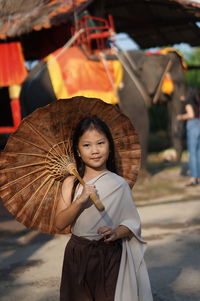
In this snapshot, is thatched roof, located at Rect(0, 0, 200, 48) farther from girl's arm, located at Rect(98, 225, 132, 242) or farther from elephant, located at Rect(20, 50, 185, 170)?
girl's arm, located at Rect(98, 225, 132, 242)

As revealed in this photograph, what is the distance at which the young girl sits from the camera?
9.37 ft

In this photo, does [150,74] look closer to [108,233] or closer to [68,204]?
[68,204]

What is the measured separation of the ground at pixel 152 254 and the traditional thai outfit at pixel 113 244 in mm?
948

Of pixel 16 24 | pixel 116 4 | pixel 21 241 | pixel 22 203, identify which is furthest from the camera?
pixel 116 4

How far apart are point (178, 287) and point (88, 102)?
1683 millimetres

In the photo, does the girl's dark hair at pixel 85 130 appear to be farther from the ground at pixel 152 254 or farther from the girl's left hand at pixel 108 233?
the ground at pixel 152 254

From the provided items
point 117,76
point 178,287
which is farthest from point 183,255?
point 117,76

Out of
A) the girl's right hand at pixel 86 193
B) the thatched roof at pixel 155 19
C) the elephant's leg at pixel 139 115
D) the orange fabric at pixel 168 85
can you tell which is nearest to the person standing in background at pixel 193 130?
the elephant's leg at pixel 139 115

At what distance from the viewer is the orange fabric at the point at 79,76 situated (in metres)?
9.29

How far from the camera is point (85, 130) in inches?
113

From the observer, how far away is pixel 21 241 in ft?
18.9

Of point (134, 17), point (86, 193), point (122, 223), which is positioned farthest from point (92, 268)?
point (134, 17)

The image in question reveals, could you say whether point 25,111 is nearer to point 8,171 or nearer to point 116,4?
point 116,4

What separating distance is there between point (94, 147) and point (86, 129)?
3.8 inches
